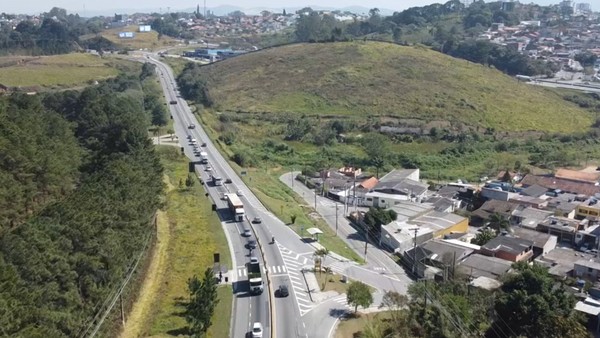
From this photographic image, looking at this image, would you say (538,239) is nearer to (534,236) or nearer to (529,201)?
(534,236)

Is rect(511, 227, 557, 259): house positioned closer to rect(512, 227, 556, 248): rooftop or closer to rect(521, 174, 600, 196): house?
rect(512, 227, 556, 248): rooftop

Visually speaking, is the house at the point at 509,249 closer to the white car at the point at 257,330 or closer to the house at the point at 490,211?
the house at the point at 490,211

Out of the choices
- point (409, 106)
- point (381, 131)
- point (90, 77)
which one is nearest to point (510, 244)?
point (381, 131)

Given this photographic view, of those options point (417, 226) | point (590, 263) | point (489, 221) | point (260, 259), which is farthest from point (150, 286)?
point (489, 221)

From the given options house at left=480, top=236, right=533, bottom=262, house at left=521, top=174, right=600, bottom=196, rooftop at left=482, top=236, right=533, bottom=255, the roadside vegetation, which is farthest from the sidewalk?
house at left=521, top=174, right=600, bottom=196

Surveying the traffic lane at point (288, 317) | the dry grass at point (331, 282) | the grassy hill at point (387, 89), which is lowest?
the dry grass at point (331, 282)

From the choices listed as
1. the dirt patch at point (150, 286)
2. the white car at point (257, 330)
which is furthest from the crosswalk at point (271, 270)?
the white car at point (257, 330)

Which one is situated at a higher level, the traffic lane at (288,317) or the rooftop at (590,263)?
the rooftop at (590,263)
